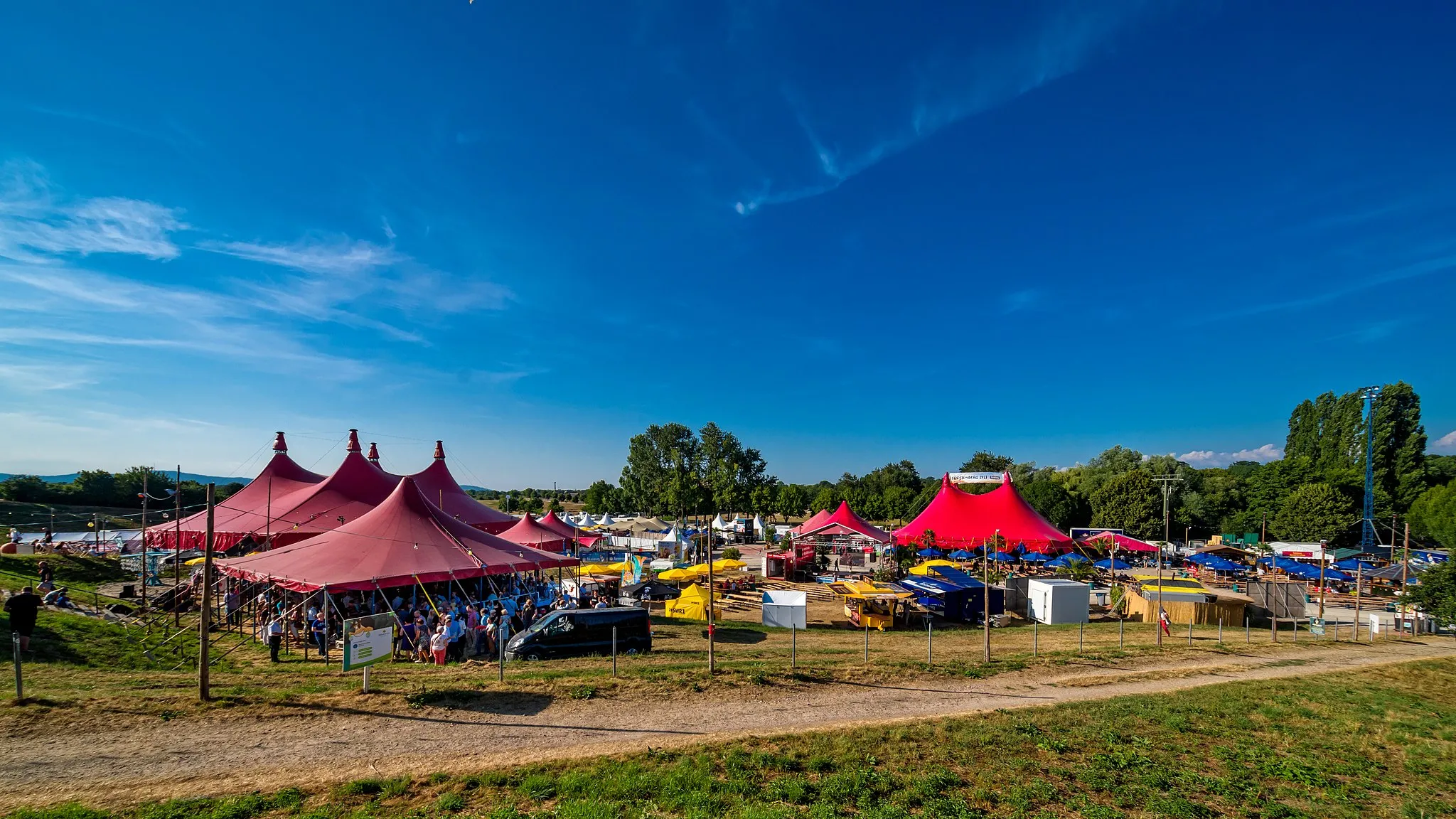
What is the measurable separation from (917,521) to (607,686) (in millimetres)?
31074

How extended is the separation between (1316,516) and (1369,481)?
8479mm

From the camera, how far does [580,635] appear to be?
51.1ft

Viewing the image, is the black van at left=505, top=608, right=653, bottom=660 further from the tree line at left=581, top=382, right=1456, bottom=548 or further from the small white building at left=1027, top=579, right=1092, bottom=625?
the tree line at left=581, top=382, right=1456, bottom=548

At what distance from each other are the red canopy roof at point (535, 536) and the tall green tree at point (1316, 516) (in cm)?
6516

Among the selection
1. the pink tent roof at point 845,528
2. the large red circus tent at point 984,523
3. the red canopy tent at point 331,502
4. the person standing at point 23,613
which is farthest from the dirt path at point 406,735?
the pink tent roof at point 845,528

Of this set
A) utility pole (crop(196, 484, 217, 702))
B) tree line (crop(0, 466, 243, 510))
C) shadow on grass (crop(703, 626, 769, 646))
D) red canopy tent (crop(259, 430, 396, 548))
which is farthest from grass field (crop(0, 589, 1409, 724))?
tree line (crop(0, 466, 243, 510))

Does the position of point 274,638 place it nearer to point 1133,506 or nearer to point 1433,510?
point 1433,510

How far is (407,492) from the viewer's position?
66.4 ft

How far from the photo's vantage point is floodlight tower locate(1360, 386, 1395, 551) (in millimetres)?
55656

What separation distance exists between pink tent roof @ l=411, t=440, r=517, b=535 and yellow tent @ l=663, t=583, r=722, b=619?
14085mm

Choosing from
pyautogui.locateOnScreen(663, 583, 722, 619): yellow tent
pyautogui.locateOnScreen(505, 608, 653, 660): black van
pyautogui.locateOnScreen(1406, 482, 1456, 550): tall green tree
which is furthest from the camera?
pyautogui.locateOnScreen(1406, 482, 1456, 550): tall green tree

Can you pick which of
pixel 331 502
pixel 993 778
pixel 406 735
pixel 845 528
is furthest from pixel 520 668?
pixel 845 528

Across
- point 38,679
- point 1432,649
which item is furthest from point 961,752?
point 1432,649

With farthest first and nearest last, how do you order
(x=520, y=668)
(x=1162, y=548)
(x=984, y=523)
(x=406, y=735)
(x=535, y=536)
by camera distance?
1. (x=984, y=523)
2. (x=1162, y=548)
3. (x=535, y=536)
4. (x=520, y=668)
5. (x=406, y=735)
